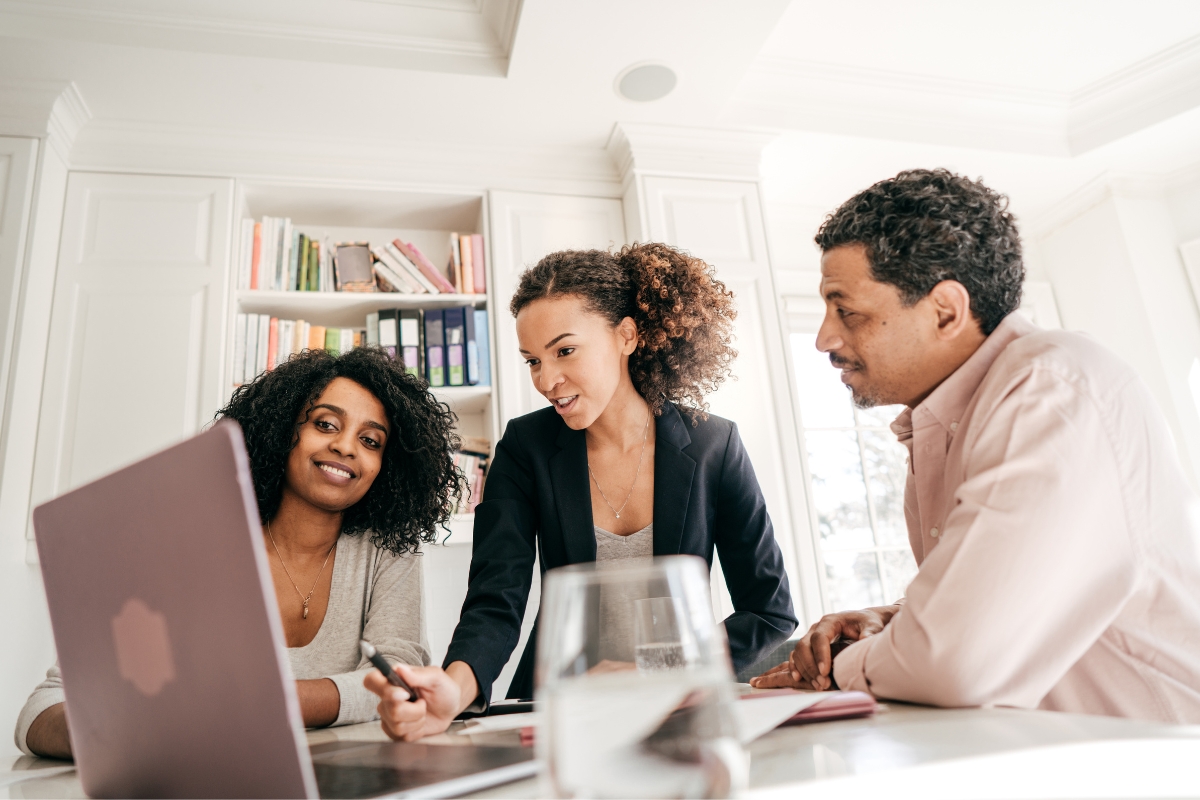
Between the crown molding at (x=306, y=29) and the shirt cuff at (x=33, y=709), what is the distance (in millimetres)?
2243

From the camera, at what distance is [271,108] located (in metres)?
2.80

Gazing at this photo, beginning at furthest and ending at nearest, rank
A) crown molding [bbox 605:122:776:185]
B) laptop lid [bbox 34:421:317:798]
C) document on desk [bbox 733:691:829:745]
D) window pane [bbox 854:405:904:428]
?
window pane [bbox 854:405:904:428] → crown molding [bbox 605:122:776:185] → document on desk [bbox 733:691:829:745] → laptop lid [bbox 34:421:317:798]

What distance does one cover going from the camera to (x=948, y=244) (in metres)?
1.14

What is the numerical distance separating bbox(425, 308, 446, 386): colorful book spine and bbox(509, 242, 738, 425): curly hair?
3.87 feet

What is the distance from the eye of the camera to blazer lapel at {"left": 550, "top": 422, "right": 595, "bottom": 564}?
154 cm

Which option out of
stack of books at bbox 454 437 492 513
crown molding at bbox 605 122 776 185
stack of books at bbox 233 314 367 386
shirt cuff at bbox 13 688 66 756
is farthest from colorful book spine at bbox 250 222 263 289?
shirt cuff at bbox 13 688 66 756

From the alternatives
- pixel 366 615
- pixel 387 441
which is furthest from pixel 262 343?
pixel 366 615

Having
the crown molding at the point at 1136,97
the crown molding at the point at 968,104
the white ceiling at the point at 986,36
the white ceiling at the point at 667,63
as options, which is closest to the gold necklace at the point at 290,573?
the white ceiling at the point at 667,63

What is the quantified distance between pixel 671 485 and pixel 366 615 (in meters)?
0.64

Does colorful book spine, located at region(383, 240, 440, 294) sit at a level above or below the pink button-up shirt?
above

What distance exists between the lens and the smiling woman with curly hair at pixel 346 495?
1.43 m

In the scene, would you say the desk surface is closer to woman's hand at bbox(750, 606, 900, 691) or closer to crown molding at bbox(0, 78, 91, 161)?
woman's hand at bbox(750, 606, 900, 691)

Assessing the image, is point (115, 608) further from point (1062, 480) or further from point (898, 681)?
point (1062, 480)

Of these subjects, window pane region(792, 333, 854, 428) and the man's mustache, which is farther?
window pane region(792, 333, 854, 428)
